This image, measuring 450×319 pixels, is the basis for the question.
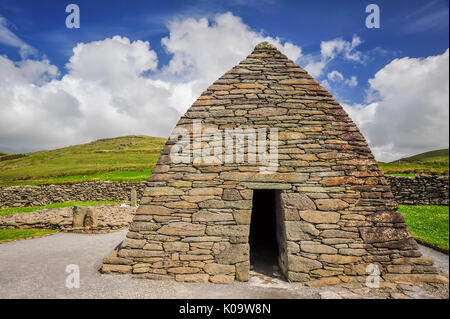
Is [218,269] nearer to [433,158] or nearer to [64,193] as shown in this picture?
[64,193]

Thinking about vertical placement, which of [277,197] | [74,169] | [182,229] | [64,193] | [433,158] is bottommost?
[64,193]

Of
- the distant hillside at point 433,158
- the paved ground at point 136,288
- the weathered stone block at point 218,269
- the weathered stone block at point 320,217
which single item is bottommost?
the paved ground at point 136,288

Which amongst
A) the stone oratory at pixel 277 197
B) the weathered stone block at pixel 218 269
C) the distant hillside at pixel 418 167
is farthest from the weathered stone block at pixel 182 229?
the distant hillside at pixel 418 167

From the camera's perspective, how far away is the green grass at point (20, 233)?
28.8ft

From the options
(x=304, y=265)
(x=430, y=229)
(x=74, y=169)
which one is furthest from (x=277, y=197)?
(x=74, y=169)

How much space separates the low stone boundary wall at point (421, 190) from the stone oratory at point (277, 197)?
1571 cm

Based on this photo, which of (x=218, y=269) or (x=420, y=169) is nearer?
(x=218, y=269)

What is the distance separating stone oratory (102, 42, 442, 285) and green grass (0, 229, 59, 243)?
6427 millimetres

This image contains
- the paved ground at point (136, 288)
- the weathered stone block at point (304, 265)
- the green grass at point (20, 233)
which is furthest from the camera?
the green grass at point (20, 233)

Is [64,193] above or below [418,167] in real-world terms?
below

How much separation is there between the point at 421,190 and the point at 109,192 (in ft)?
89.7

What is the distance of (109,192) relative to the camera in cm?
2130

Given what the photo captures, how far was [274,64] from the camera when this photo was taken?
20.2ft

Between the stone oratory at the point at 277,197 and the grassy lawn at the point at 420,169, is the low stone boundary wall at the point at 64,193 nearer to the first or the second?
the stone oratory at the point at 277,197
